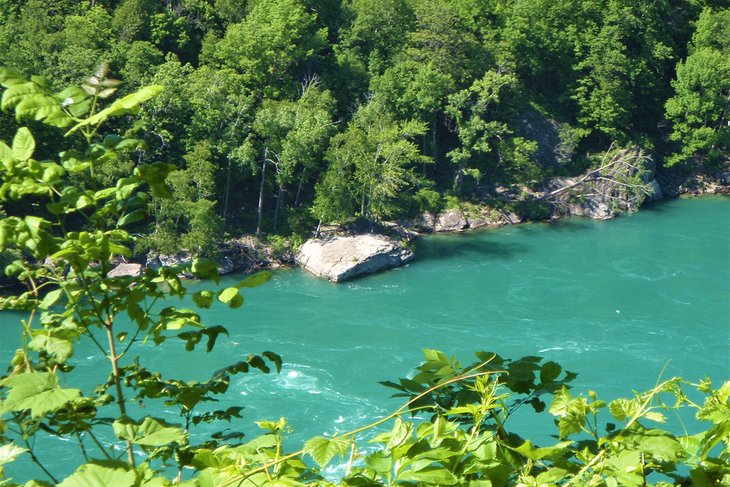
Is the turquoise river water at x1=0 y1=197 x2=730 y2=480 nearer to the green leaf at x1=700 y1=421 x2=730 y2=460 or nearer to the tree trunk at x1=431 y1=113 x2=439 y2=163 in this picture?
the tree trunk at x1=431 y1=113 x2=439 y2=163

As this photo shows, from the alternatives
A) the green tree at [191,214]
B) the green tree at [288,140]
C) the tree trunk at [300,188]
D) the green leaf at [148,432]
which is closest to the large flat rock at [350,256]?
the green tree at [288,140]

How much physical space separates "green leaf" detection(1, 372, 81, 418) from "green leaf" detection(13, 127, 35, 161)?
0.56 m

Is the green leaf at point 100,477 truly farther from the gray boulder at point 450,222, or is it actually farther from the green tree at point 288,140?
the gray boulder at point 450,222

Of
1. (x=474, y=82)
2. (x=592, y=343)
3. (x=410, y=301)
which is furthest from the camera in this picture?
(x=474, y=82)

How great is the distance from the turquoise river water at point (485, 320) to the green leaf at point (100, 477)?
408 inches

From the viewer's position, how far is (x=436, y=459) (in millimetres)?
1739

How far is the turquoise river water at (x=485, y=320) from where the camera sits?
14.5 metres

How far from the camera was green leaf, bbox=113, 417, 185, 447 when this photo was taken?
6.17ft

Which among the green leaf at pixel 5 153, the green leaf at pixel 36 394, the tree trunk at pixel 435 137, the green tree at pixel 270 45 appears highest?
the green tree at pixel 270 45

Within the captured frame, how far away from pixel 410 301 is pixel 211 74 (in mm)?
8949

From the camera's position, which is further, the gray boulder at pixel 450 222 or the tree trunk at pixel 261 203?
the gray boulder at pixel 450 222

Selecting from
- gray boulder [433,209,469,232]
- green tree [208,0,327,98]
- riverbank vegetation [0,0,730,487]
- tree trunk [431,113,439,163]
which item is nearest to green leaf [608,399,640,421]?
riverbank vegetation [0,0,730,487]

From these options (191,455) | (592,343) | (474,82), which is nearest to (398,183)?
(474,82)

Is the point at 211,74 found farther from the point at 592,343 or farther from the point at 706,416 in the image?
the point at 706,416
